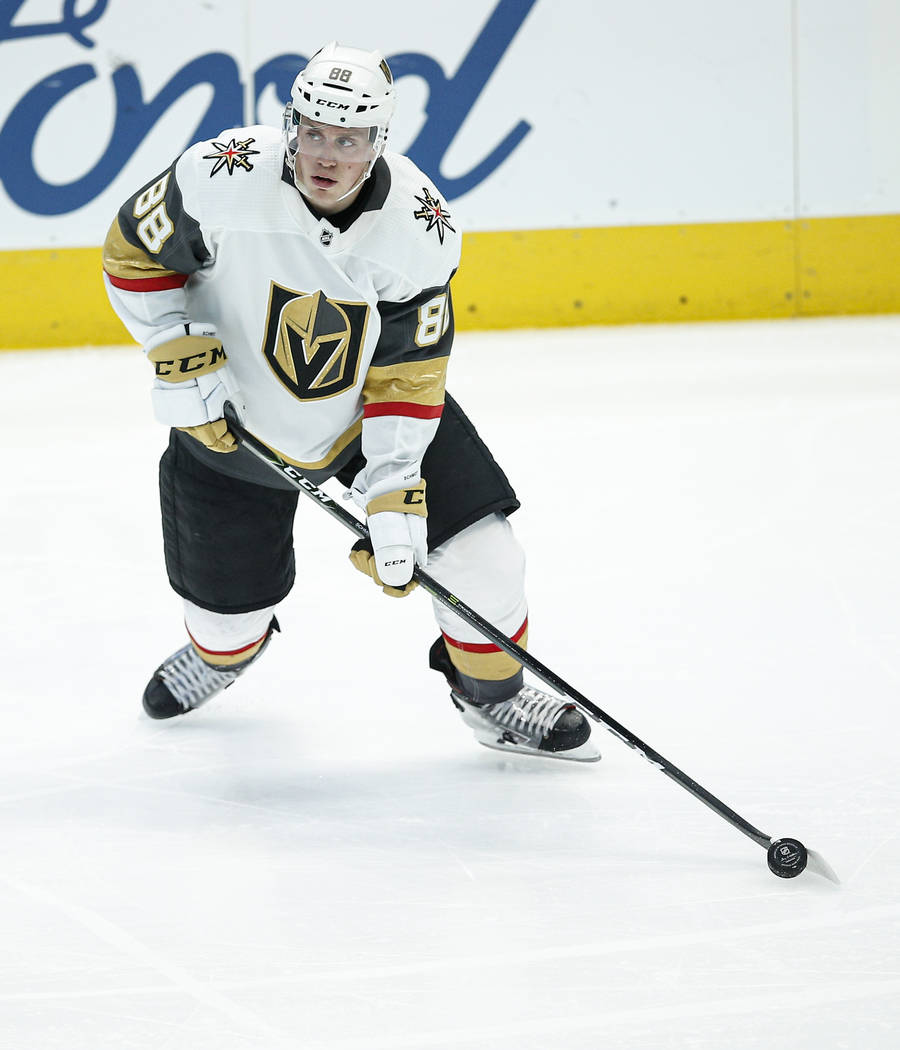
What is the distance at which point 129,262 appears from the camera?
1853mm

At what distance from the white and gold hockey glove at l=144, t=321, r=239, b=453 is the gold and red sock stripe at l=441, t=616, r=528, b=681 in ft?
1.52

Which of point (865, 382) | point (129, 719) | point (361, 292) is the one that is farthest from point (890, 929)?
point (865, 382)

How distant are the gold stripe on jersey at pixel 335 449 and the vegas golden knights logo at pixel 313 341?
10 cm

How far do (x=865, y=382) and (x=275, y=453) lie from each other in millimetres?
3291

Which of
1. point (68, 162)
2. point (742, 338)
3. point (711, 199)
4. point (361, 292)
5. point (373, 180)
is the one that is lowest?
point (742, 338)

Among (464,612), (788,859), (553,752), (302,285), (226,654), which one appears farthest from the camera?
(226,654)

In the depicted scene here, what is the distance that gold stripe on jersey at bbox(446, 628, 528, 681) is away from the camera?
200 centimetres

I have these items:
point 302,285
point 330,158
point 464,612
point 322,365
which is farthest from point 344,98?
point 464,612

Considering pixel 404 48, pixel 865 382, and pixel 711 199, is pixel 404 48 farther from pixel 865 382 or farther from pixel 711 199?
pixel 865 382

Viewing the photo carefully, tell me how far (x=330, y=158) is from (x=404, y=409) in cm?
36

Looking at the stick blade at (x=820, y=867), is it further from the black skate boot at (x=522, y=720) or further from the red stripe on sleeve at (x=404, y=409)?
the red stripe on sleeve at (x=404, y=409)

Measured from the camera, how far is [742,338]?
18.9 feet

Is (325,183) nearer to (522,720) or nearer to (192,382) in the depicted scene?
(192,382)

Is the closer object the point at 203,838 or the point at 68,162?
the point at 203,838
